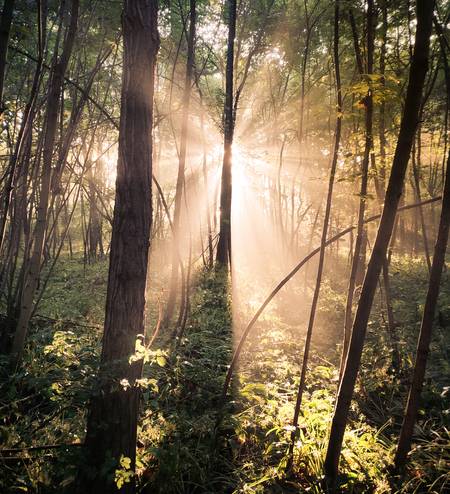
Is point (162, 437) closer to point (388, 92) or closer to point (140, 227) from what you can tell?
point (140, 227)

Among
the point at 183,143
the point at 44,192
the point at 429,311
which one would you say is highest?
the point at 183,143

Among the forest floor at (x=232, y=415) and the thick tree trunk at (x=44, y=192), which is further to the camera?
the thick tree trunk at (x=44, y=192)

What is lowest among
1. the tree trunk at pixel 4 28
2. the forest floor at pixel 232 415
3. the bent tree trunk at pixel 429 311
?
the forest floor at pixel 232 415

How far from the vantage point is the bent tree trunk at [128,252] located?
2266 millimetres

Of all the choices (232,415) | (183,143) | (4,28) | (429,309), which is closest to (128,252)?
(4,28)

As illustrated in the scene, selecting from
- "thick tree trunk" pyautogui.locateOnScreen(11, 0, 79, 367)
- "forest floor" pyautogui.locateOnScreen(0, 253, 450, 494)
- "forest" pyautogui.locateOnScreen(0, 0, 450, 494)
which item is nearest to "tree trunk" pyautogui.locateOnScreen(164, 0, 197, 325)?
"forest" pyautogui.locateOnScreen(0, 0, 450, 494)

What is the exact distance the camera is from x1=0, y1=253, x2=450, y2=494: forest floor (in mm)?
2412

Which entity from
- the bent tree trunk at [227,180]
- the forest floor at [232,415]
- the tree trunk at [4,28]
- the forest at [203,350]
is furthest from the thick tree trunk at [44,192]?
the bent tree trunk at [227,180]

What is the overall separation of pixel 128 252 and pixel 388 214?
173cm

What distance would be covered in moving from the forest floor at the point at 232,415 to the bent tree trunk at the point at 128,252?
0.17 metres

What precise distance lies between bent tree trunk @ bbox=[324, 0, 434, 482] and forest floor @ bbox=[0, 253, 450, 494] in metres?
0.46

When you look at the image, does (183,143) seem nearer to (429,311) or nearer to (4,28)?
(4,28)

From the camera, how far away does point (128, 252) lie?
2318 mm

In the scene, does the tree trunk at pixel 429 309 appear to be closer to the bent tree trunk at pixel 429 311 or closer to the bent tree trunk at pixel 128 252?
the bent tree trunk at pixel 429 311
